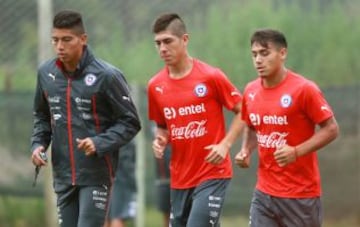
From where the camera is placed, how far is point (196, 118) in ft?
32.4

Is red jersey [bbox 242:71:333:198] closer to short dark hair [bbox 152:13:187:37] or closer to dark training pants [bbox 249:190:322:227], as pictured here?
dark training pants [bbox 249:190:322:227]

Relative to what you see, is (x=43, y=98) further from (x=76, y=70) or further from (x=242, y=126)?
(x=242, y=126)

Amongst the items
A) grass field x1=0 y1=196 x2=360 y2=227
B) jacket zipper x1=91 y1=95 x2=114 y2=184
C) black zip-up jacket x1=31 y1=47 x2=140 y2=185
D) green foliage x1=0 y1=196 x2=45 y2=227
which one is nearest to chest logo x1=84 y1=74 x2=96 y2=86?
black zip-up jacket x1=31 y1=47 x2=140 y2=185

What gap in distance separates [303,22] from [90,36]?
306 cm

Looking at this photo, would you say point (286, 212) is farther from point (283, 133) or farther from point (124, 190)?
point (124, 190)

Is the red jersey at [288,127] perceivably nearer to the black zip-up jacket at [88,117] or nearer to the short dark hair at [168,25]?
the short dark hair at [168,25]

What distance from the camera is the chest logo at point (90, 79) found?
930 centimetres

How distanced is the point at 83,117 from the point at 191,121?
1.03 meters

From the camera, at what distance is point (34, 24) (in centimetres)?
1672

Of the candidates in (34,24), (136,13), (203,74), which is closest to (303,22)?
(136,13)

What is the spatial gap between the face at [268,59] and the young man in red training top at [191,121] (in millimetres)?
535

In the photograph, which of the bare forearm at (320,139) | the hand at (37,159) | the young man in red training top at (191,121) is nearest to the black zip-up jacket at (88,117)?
the hand at (37,159)

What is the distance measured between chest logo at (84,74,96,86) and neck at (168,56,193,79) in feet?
3.11

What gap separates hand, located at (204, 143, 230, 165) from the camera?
31.1 ft
